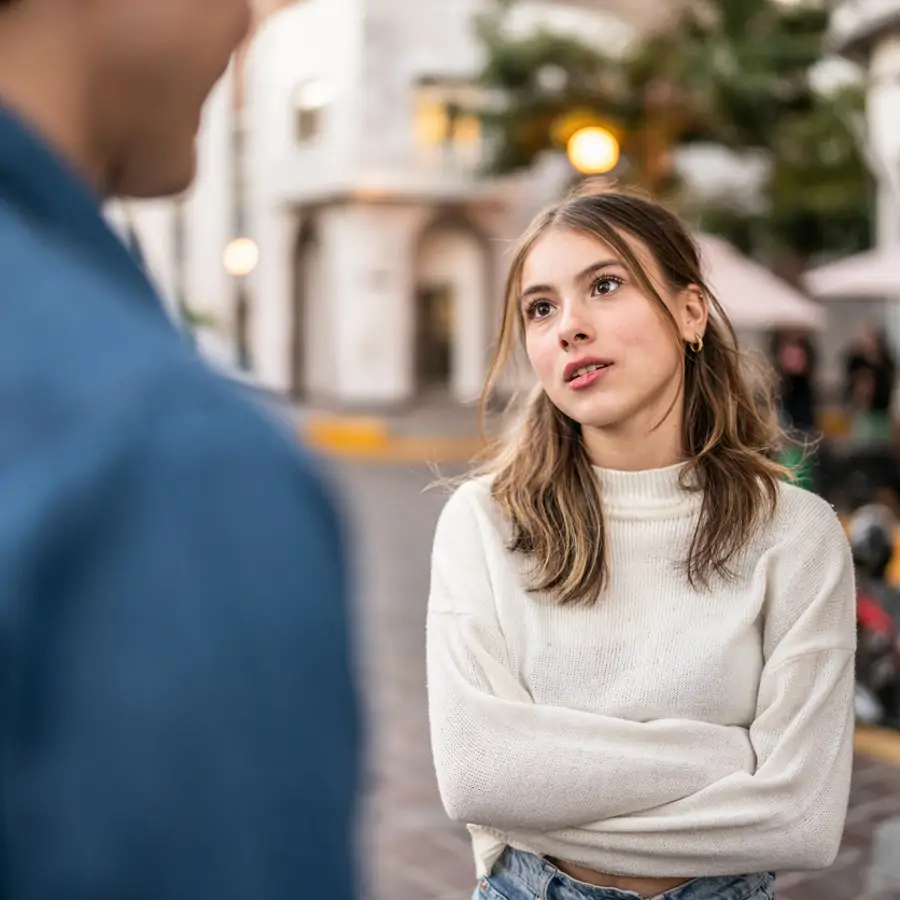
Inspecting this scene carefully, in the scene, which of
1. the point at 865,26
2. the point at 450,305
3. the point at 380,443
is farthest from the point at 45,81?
the point at 450,305

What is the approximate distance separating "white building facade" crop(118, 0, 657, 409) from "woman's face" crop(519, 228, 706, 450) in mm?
26423

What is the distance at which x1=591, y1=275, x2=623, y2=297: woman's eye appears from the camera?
66.8 inches

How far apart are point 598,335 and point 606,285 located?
0.08 metres

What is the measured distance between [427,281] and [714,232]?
12.6 m

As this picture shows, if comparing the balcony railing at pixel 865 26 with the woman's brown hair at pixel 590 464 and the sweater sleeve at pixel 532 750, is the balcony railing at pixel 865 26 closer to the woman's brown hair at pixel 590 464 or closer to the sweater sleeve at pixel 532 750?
the woman's brown hair at pixel 590 464

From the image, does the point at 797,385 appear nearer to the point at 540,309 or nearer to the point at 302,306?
the point at 540,309

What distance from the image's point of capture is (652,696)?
1.61 m

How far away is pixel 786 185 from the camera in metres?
17.9

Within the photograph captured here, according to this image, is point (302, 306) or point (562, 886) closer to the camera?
point (562, 886)

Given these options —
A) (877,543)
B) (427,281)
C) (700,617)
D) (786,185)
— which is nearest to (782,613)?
(700,617)

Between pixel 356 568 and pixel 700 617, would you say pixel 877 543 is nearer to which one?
pixel 700 617

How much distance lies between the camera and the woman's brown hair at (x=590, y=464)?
168 cm

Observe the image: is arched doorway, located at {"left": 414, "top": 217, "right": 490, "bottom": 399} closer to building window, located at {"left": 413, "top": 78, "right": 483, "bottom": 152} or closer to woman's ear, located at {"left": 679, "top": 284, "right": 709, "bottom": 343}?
building window, located at {"left": 413, "top": 78, "right": 483, "bottom": 152}

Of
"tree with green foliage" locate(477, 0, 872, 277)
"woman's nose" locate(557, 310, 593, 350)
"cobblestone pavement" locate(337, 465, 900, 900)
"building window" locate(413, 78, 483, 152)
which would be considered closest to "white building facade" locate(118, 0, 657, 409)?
"building window" locate(413, 78, 483, 152)
